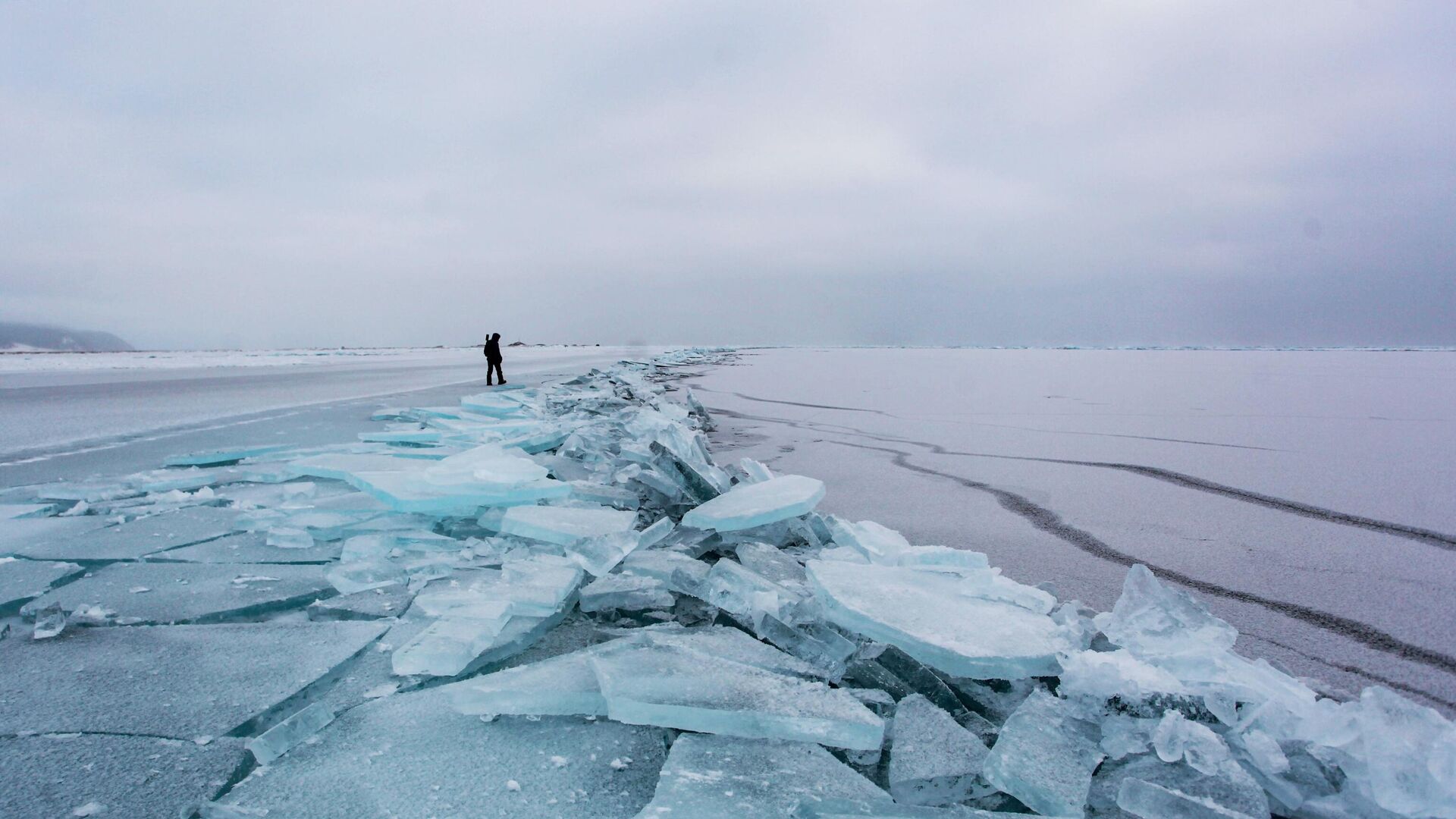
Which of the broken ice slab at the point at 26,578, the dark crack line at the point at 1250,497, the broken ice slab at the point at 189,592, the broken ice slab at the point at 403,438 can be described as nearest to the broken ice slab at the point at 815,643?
the broken ice slab at the point at 189,592

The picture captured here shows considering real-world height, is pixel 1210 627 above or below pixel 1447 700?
above

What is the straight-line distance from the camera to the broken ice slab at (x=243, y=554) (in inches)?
74.2

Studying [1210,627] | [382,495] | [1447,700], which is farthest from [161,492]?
[1447,700]

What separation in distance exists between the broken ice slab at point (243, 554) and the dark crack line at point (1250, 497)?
10.3 feet

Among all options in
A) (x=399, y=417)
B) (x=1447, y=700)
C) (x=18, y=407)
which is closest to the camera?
(x=1447, y=700)

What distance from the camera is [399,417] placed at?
5230 mm

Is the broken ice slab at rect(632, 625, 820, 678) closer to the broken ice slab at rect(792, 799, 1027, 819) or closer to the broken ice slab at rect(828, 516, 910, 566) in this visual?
the broken ice slab at rect(792, 799, 1027, 819)

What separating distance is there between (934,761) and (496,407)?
5232 mm

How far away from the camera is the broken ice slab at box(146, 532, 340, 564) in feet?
6.18

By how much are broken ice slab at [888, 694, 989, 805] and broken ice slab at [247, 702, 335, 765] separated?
865 millimetres

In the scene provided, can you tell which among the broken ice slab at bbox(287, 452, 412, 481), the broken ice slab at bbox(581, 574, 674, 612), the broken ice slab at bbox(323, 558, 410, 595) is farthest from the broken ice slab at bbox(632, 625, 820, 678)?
the broken ice slab at bbox(287, 452, 412, 481)

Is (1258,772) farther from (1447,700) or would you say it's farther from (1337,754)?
(1447,700)

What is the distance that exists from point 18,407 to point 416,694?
8.65 meters

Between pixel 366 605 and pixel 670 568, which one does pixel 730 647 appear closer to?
pixel 670 568
